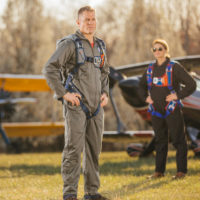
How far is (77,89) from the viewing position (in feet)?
11.0

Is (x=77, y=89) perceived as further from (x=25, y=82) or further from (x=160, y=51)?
(x=25, y=82)

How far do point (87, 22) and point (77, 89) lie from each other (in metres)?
0.57

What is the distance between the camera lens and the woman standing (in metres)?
4.79

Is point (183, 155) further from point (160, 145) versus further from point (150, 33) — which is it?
point (150, 33)

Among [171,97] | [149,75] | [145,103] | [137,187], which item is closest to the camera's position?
[137,187]

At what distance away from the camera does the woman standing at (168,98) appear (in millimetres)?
4785

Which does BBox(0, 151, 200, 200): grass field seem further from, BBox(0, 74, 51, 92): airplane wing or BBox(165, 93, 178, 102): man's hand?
BBox(0, 74, 51, 92): airplane wing

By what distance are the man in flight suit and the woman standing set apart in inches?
59.5

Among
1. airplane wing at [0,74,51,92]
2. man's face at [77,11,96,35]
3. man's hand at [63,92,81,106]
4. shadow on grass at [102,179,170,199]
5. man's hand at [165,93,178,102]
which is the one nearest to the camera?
man's hand at [63,92,81,106]

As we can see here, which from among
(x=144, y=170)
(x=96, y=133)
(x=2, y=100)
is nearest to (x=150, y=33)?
(x=2, y=100)

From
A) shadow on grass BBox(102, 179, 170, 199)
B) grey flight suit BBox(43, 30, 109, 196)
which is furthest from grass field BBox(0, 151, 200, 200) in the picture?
grey flight suit BBox(43, 30, 109, 196)

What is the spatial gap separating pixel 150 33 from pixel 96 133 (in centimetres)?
2102

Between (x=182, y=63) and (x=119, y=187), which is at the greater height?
(x=182, y=63)

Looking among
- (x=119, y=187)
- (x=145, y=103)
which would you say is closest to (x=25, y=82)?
(x=145, y=103)
